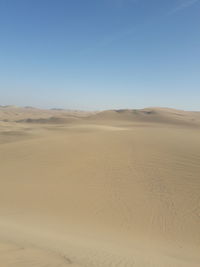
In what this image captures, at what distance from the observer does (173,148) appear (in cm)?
1166

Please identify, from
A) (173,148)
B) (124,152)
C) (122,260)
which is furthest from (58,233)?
(173,148)

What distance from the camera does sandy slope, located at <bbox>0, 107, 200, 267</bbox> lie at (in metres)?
3.90

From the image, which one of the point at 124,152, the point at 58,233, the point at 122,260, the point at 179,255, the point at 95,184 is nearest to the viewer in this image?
the point at 122,260

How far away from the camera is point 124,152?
38.1ft

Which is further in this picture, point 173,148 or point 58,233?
point 173,148

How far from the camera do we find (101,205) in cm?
671

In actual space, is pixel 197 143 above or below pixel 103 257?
above

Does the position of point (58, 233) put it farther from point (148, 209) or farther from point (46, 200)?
point (148, 209)

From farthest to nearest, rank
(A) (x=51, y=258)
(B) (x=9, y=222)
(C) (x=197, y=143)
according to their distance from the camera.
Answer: (C) (x=197, y=143), (B) (x=9, y=222), (A) (x=51, y=258)

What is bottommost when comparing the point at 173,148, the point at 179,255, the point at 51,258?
the point at 179,255

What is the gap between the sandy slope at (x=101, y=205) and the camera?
3.90 m

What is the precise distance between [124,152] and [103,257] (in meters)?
8.05

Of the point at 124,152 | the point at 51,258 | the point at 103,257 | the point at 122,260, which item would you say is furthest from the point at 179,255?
the point at 124,152

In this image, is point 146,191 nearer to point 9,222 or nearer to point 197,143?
point 9,222
